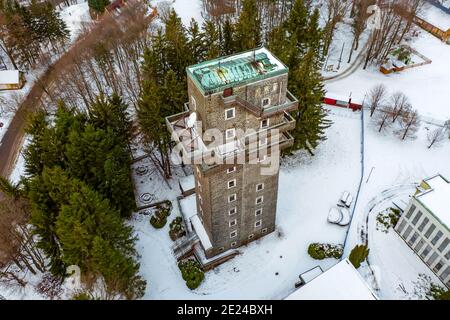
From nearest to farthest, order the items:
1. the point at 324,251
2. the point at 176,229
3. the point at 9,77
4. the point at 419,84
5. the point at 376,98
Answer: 1. the point at 324,251
2. the point at 176,229
3. the point at 376,98
4. the point at 419,84
5. the point at 9,77

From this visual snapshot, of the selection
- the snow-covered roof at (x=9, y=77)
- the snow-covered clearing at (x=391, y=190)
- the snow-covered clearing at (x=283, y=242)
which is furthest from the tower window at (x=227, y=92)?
the snow-covered roof at (x=9, y=77)

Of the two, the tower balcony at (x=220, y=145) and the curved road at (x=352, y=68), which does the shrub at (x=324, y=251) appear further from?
the curved road at (x=352, y=68)

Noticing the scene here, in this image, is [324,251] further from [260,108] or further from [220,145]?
[260,108]

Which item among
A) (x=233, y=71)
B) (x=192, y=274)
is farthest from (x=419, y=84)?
(x=192, y=274)

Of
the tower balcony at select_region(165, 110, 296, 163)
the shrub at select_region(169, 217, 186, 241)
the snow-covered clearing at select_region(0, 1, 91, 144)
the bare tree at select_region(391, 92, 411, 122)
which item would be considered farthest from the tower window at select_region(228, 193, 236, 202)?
the snow-covered clearing at select_region(0, 1, 91, 144)

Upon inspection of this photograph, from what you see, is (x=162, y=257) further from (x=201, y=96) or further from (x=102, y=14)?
(x=102, y=14)

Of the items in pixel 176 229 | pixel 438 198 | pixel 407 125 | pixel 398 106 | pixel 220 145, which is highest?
pixel 220 145
